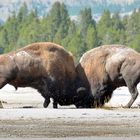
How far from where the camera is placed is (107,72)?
27.7 m

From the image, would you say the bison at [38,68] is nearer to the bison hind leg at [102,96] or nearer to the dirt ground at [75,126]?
the bison hind leg at [102,96]

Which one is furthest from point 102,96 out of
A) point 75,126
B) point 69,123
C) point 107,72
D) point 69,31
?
point 69,31

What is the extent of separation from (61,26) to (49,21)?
3810 mm

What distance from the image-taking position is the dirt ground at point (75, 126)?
1870cm

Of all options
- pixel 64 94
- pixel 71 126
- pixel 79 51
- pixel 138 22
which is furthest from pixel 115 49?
pixel 138 22

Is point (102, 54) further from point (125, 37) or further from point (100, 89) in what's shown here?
point (125, 37)

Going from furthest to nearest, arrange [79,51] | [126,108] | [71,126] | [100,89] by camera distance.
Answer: [79,51] → [100,89] → [126,108] → [71,126]

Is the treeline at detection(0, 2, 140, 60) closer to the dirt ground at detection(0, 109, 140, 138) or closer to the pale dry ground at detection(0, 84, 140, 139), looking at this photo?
the pale dry ground at detection(0, 84, 140, 139)

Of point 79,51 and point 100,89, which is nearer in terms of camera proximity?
point 100,89

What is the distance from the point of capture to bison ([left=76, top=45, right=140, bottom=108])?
89.1ft

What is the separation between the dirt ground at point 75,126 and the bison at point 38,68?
4408mm

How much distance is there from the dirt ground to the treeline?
92712 mm

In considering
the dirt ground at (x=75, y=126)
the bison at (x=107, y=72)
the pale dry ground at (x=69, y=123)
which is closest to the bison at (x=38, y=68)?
the bison at (x=107, y=72)

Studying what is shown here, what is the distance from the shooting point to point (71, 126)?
2025 centimetres
